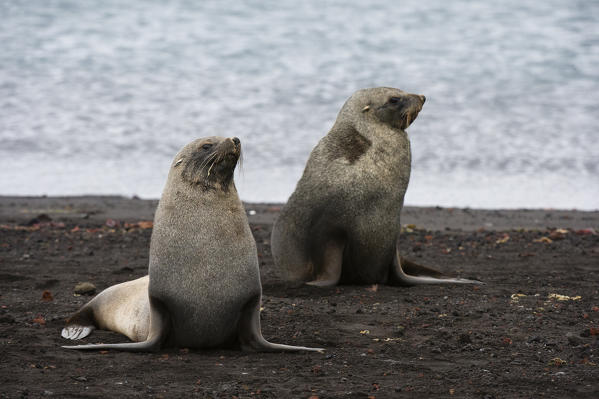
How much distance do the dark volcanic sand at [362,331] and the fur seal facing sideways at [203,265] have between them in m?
0.12

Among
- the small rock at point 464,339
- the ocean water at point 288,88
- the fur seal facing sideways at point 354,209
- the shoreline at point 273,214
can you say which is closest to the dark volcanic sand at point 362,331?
the small rock at point 464,339

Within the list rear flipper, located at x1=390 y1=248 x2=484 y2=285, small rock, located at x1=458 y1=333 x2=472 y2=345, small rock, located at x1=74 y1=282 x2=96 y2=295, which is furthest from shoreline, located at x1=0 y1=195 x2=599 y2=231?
small rock, located at x1=458 y1=333 x2=472 y2=345

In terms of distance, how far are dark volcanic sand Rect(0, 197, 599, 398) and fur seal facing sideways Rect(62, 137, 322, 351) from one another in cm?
→ 12

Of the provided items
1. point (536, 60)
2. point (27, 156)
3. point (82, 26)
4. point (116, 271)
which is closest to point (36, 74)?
point (82, 26)

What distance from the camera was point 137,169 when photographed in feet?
50.3

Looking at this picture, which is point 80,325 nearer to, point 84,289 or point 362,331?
point 84,289

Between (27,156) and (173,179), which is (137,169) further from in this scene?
(173,179)

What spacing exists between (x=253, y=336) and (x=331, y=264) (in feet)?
7.28

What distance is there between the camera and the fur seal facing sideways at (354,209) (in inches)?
280

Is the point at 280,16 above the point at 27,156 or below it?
above

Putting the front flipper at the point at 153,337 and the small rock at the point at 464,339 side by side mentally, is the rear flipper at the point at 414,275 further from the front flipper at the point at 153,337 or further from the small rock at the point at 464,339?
the front flipper at the point at 153,337

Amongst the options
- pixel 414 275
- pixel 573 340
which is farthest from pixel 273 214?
pixel 573 340

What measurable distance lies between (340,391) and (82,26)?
2369cm

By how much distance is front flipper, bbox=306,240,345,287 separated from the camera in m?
7.05
